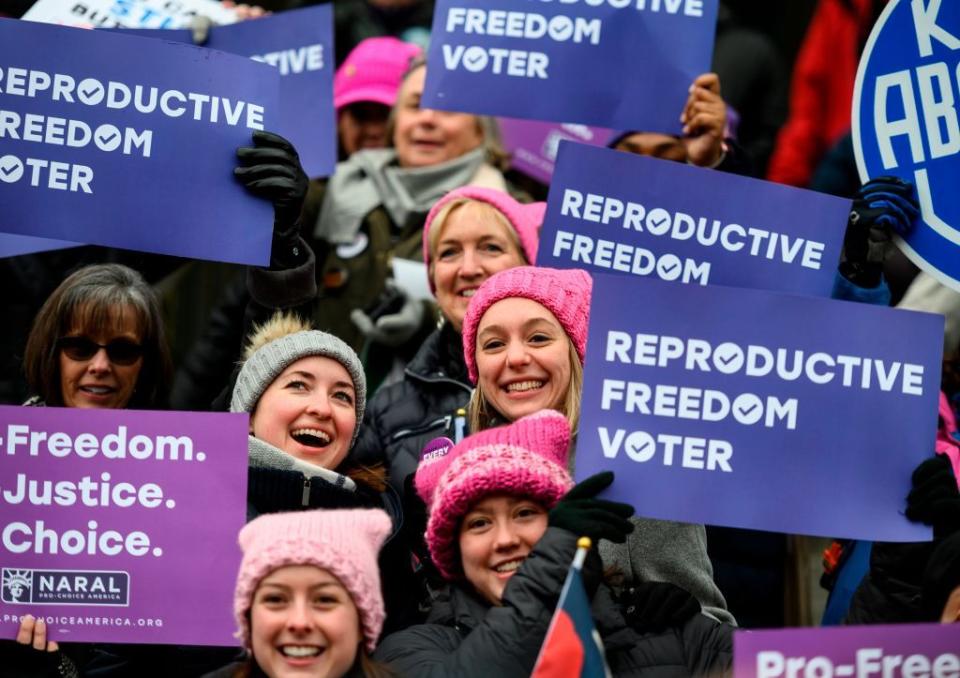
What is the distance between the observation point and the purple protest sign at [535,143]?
770 centimetres

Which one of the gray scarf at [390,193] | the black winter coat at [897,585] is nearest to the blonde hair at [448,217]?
the gray scarf at [390,193]

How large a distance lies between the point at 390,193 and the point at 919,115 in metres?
2.46

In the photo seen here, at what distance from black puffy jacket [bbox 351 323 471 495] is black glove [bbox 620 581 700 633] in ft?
3.67

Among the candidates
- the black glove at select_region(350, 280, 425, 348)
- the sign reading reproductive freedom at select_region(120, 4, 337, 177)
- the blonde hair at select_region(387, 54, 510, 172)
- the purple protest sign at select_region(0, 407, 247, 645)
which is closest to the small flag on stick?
the purple protest sign at select_region(0, 407, 247, 645)

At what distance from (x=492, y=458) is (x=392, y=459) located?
1205mm

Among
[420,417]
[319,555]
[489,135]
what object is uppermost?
[489,135]

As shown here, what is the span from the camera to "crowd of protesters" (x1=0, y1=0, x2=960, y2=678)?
4258 millimetres

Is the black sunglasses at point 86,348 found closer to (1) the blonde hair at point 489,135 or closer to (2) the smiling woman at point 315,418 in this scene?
(2) the smiling woman at point 315,418

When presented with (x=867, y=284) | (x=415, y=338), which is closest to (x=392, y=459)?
(x=415, y=338)

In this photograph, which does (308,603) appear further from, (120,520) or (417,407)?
(417,407)

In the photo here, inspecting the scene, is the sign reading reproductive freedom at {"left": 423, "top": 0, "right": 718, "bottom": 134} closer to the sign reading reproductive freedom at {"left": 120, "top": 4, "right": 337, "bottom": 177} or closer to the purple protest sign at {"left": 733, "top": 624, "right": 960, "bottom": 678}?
the sign reading reproductive freedom at {"left": 120, "top": 4, "right": 337, "bottom": 177}

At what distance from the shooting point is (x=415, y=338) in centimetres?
661

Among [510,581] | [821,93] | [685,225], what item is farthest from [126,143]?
[821,93]

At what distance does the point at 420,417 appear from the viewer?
5.82 metres
